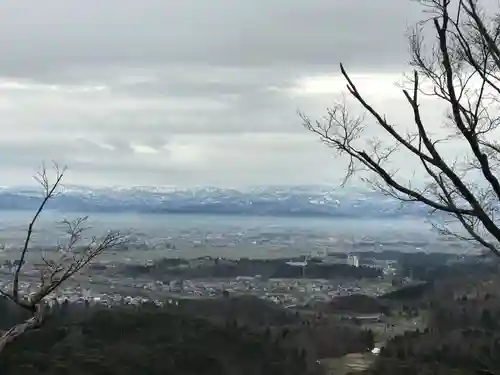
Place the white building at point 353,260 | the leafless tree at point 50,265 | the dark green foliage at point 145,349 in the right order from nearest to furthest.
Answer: the leafless tree at point 50,265 → the dark green foliage at point 145,349 → the white building at point 353,260

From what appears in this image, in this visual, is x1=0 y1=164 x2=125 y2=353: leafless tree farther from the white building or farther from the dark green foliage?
the white building

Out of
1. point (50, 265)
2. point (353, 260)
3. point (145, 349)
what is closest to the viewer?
point (50, 265)

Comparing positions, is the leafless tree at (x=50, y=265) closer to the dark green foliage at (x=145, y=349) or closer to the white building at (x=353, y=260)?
the dark green foliage at (x=145, y=349)

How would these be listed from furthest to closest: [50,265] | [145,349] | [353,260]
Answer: [353,260] < [145,349] < [50,265]

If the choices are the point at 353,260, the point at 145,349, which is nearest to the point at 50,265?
the point at 145,349

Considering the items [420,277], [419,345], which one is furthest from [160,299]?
[420,277]

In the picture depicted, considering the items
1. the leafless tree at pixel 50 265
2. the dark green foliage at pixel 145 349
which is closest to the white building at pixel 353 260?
the dark green foliage at pixel 145 349

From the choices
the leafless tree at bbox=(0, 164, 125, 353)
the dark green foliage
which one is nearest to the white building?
the dark green foliage

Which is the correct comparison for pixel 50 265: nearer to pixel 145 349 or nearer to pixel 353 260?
pixel 145 349
